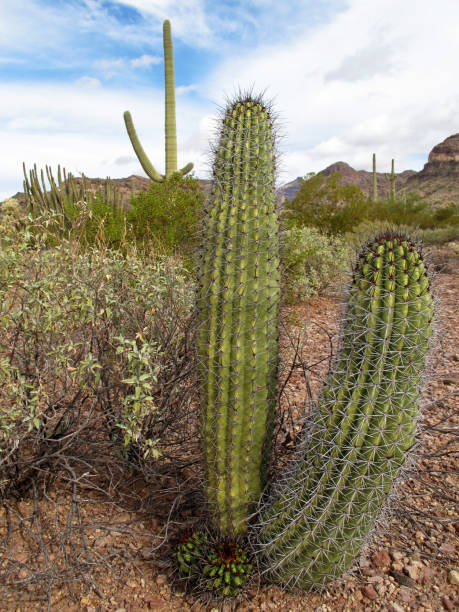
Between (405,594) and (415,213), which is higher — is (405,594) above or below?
below

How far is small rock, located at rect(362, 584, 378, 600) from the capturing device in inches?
90.7

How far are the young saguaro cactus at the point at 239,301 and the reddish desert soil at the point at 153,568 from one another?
0.36m

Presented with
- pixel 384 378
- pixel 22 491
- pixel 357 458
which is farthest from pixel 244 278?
pixel 22 491

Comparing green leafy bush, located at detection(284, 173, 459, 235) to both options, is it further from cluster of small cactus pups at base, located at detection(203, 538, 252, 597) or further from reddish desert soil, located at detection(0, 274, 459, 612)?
cluster of small cactus pups at base, located at detection(203, 538, 252, 597)

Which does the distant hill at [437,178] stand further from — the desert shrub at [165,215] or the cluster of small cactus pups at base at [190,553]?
the cluster of small cactus pups at base at [190,553]

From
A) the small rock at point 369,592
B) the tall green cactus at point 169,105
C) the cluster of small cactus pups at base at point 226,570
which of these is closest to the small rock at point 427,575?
the small rock at point 369,592

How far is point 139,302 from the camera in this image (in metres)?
3.31

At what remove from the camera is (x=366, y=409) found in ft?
5.92

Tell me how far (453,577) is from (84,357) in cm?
232

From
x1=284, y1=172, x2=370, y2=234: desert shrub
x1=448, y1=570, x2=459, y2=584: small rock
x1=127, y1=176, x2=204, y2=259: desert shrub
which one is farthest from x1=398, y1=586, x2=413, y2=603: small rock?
x1=284, y1=172, x2=370, y2=234: desert shrub

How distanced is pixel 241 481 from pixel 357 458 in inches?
27.6

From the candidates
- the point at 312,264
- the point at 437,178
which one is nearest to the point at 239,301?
the point at 312,264

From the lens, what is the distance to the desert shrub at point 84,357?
252cm

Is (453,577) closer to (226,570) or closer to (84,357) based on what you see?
(226,570)
